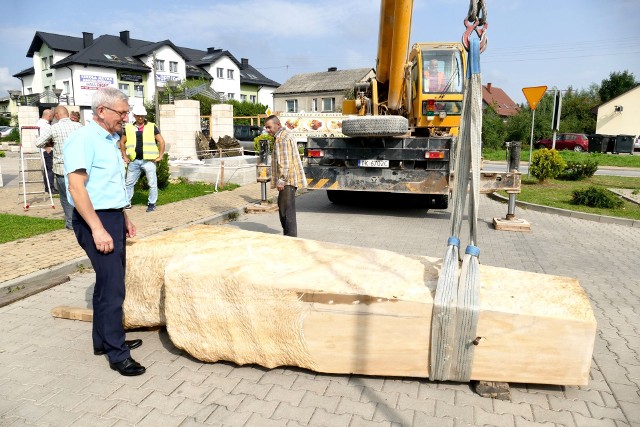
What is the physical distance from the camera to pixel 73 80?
46531mm

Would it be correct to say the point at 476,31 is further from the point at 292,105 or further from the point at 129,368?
the point at 292,105

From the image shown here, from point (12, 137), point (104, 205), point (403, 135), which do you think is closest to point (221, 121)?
point (403, 135)

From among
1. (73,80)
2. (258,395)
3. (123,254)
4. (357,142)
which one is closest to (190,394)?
(258,395)

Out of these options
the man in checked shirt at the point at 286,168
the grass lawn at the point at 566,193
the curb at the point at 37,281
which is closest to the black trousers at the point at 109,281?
the curb at the point at 37,281

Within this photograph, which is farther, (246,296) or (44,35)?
(44,35)

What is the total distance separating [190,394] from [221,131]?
1900cm

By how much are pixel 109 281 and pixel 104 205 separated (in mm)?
536

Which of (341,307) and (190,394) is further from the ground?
(341,307)

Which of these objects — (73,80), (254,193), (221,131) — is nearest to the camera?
(254,193)

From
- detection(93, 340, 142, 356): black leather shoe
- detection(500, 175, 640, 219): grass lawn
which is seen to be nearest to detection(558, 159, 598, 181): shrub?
detection(500, 175, 640, 219): grass lawn

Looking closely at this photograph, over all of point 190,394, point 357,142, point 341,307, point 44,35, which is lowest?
point 190,394

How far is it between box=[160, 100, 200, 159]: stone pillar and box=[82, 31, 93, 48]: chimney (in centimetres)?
4244

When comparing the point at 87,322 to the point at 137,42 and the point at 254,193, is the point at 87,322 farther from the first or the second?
the point at 137,42

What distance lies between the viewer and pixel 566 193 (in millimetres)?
12672
